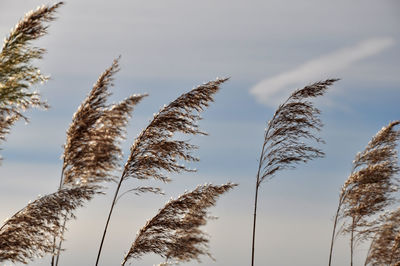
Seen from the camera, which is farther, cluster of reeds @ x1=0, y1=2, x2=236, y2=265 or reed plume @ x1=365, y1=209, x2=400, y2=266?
reed plume @ x1=365, y1=209, x2=400, y2=266

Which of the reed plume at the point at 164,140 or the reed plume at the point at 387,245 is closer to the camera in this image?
the reed plume at the point at 164,140

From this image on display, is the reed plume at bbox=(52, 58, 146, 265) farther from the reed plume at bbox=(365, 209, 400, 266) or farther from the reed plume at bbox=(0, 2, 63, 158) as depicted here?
the reed plume at bbox=(365, 209, 400, 266)

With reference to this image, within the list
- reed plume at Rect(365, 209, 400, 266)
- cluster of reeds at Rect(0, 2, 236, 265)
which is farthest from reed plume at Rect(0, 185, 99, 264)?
reed plume at Rect(365, 209, 400, 266)

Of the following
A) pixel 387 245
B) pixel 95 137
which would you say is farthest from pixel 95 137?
pixel 387 245

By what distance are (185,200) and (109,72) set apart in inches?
94.3

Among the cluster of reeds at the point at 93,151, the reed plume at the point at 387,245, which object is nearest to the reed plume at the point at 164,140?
the cluster of reeds at the point at 93,151

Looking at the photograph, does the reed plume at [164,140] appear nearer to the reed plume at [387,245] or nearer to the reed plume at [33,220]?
the reed plume at [33,220]

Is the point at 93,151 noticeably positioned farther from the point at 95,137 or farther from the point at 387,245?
the point at 387,245

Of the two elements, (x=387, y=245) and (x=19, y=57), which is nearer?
(x=19, y=57)

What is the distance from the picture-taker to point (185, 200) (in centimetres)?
873

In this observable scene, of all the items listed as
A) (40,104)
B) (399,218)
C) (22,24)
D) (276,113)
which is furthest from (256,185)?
(399,218)

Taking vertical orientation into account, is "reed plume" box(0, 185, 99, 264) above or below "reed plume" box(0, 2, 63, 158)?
below

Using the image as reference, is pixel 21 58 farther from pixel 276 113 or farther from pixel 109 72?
pixel 276 113

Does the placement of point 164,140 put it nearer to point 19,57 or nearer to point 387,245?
point 19,57
